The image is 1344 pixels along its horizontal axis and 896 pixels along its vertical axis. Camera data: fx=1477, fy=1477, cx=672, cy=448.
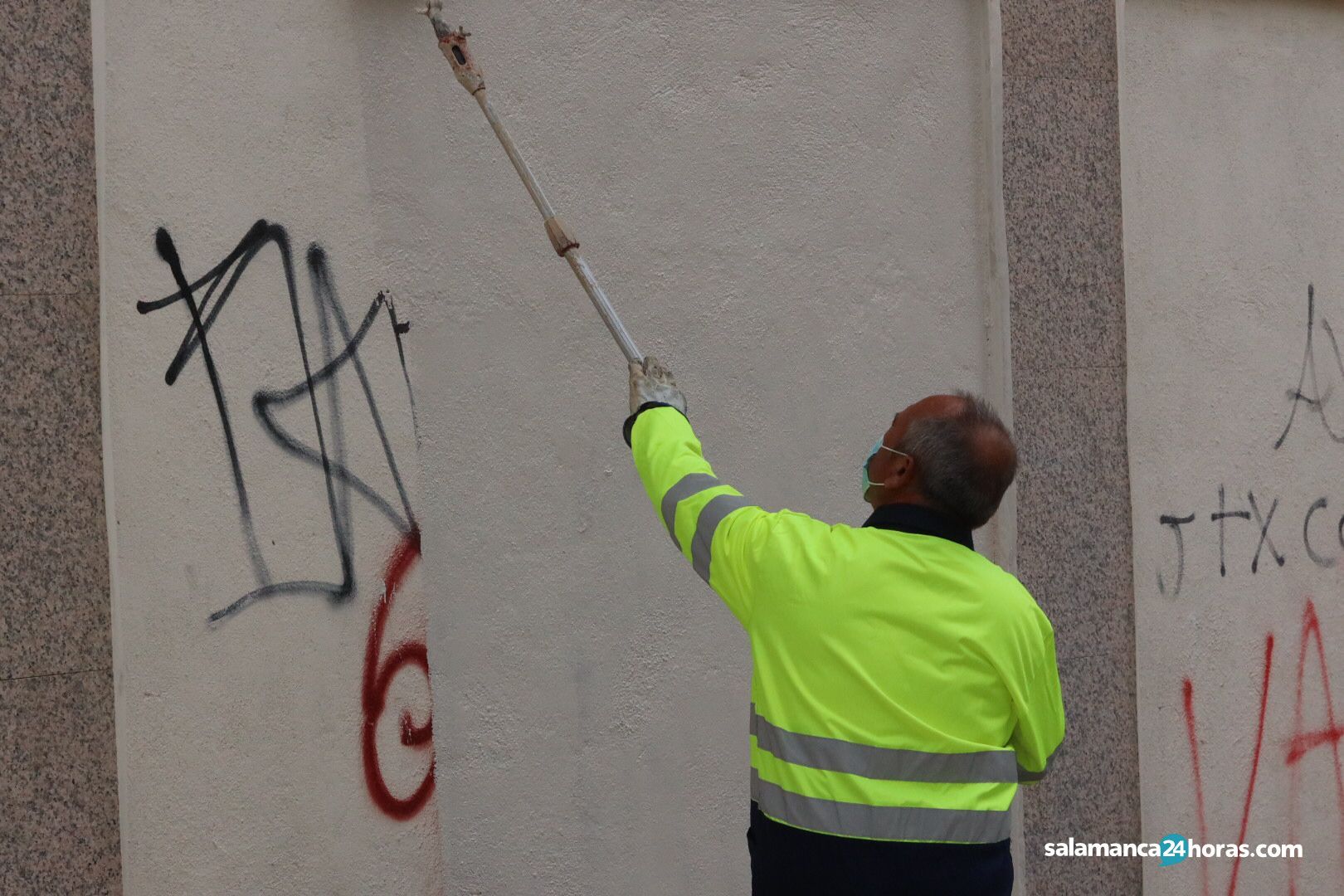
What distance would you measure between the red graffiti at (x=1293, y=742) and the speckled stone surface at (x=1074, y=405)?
0.93 ft

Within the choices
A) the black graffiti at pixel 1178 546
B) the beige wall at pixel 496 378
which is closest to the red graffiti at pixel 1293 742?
the black graffiti at pixel 1178 546

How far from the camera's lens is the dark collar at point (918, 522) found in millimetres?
2549

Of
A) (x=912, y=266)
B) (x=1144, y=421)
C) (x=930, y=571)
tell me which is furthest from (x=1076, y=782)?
(x=930, y=571)

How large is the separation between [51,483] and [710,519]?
1.43m

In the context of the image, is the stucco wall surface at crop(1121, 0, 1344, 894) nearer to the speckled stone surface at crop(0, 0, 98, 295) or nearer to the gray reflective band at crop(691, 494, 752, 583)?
the gray reflective band at crop(691, 494, 752, 583)

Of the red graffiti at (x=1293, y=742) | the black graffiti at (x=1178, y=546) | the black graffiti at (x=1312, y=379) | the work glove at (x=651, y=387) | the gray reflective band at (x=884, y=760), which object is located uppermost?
the black graffiti at (x=1312, y=379)

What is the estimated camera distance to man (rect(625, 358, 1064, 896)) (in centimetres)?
246

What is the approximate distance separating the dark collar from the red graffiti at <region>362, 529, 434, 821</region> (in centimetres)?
137

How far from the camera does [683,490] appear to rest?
8.68ft

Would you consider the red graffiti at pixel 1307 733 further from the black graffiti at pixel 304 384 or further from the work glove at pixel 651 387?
the black graffiti at pixel 304 384

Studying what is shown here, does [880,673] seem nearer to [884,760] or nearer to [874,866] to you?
[884,760]

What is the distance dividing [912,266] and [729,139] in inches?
26.8

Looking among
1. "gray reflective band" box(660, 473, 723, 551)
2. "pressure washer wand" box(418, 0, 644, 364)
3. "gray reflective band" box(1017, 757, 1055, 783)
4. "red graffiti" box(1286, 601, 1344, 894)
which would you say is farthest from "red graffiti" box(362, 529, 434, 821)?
"red graffiti" box(1286, 601, 1344, 894)

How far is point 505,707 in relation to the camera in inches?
145
